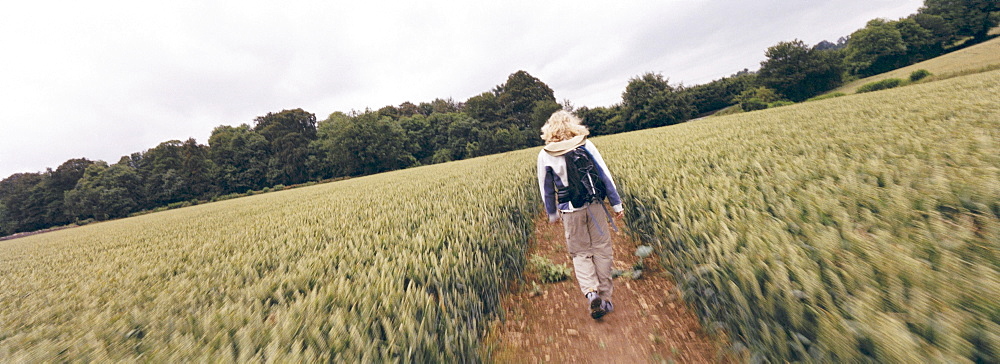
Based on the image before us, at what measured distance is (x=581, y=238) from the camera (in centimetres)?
348

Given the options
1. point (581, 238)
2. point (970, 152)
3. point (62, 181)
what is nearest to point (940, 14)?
point (970, 152)

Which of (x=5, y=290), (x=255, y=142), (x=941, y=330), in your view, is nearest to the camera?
(x=941, y=330)

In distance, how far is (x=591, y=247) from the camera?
11.5 ft

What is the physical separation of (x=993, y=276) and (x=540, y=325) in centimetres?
286

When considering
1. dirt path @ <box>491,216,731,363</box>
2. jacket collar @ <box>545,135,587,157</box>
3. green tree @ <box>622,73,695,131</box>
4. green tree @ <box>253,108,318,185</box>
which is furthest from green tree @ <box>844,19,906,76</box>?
green tree @ <box>253,108,318,185</box>

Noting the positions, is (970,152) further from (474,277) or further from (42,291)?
(42,291)

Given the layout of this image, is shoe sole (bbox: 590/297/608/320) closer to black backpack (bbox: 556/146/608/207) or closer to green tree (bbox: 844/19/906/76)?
black backpack (bbox: 556/146/608/207)

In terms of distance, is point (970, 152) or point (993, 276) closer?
point (993, 276)

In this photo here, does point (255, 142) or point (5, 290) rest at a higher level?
point (255, 142)

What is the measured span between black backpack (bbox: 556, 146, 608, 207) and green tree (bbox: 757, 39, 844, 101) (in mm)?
61790

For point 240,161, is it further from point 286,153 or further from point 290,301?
point 290,301

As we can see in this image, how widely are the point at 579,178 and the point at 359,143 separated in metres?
49.2

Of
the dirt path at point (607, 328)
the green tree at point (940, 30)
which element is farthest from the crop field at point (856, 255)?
the green tree at point (940, 30)

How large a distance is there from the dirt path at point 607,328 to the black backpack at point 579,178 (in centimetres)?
128
